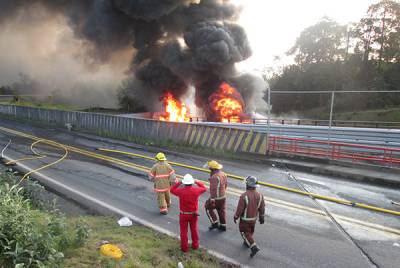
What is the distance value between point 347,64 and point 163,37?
95.2 ft

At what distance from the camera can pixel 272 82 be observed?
57.0m

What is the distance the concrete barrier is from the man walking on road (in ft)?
24.1

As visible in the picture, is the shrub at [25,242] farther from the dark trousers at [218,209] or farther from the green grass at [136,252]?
the dark trousers at [218,209]

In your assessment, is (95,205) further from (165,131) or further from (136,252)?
(165,131)

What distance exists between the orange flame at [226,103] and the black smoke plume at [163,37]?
169 cm

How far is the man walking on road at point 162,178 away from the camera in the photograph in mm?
8016

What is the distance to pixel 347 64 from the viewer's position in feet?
162

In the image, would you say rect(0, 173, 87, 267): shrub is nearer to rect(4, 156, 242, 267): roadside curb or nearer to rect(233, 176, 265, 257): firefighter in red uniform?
rect(4, 156, 242, 267): roadside curb

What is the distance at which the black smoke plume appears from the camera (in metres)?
30.1

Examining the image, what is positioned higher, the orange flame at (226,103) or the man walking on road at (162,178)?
the orange flame at (226,103)

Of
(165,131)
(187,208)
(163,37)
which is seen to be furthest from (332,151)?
(163,37)

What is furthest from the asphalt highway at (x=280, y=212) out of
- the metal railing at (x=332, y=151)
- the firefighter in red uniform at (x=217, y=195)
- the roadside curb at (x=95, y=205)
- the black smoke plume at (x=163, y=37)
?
the black smoke plume at (x=163, y=37)

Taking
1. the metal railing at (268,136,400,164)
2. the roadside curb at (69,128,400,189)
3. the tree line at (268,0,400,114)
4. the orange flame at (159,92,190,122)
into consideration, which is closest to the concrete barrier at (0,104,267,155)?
the roadside curb at (69,128,400,189)

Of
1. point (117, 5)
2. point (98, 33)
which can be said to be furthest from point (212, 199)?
point (98, 33)
